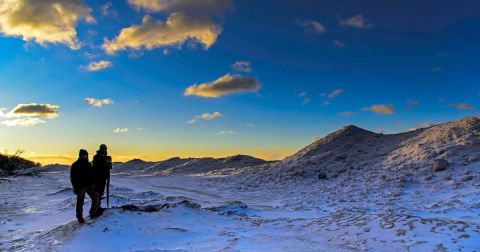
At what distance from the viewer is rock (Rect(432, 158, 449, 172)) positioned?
25.1 m

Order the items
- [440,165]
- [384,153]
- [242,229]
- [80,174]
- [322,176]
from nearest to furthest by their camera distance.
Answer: [80,174]
[242,229]
[440,165]
[322,176]
[384,153]

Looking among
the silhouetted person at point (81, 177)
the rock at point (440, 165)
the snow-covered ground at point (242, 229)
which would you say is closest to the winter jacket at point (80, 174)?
the silhouetted person at point (81, 177)

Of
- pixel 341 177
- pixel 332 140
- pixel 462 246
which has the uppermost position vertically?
pixel 332 140

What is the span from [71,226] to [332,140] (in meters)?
31.6

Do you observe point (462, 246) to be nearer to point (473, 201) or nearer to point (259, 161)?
point (473, 201)

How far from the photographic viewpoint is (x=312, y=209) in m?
19.6

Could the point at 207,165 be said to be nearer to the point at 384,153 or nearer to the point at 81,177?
the point at 384,153

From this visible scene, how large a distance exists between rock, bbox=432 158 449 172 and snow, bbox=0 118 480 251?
A: 370 mm

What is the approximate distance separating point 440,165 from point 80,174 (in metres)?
20.7

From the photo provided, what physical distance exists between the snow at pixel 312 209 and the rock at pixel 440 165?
370mm

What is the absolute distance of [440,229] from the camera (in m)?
11.7

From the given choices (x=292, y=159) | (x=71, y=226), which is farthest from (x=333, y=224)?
(x=292, y=159)

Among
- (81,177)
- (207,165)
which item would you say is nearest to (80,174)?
(81,177)

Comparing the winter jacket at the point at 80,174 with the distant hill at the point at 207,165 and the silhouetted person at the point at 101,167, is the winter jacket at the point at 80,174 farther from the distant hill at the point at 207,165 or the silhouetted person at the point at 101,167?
the distant hill at the point at 207,165
